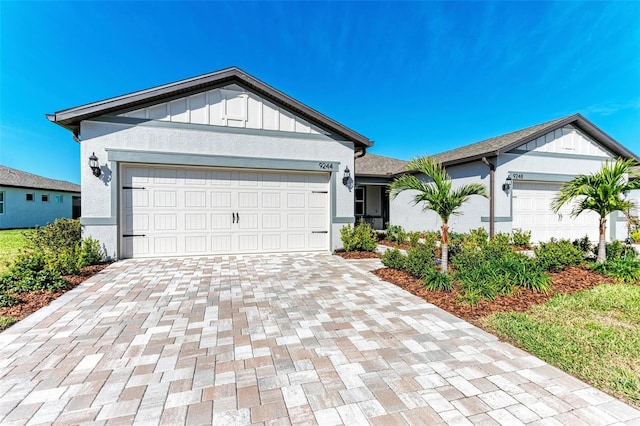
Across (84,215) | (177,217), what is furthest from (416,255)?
(84,215)

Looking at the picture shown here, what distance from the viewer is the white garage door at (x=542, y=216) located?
10.9 metres

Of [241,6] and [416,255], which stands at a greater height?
[241,6]

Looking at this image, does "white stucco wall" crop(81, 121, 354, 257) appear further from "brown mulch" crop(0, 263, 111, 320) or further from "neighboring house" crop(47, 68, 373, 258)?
"brown mulch" crop(0, 263, 111, 320)

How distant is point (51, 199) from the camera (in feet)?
62.8

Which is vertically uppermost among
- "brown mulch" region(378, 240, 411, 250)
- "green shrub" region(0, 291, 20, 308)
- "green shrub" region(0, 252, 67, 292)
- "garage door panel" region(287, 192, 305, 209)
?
"garage door panel" region(287, 192, 305, 209)

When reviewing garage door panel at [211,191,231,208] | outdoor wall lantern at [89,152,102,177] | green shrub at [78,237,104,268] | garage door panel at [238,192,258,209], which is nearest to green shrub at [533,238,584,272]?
garage door panel at [238,192,258,209]

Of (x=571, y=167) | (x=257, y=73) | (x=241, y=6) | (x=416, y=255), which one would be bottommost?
(x=416, y=255)

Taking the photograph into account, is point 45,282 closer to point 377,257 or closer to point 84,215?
point 84,215

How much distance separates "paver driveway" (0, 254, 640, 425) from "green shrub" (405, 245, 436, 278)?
4.67 feet

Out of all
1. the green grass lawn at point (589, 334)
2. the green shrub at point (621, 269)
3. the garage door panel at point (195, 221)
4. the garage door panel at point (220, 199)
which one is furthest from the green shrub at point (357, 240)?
the green shrub at point (621, 269)

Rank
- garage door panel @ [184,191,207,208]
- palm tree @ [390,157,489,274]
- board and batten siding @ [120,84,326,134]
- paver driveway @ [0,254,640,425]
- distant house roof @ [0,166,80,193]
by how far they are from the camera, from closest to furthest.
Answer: paver driveway @ [0,254,640,425] → palm tree @ [390,157,489,274] → board and batten siding @ [120,84,326,134] → garage door panel @ [184,191,207,208] → distant house roof @ [0,166,80,193]

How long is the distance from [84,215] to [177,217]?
2.12 meters

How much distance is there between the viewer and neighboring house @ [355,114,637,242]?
1036 cm

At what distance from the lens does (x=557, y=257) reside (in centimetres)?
606
